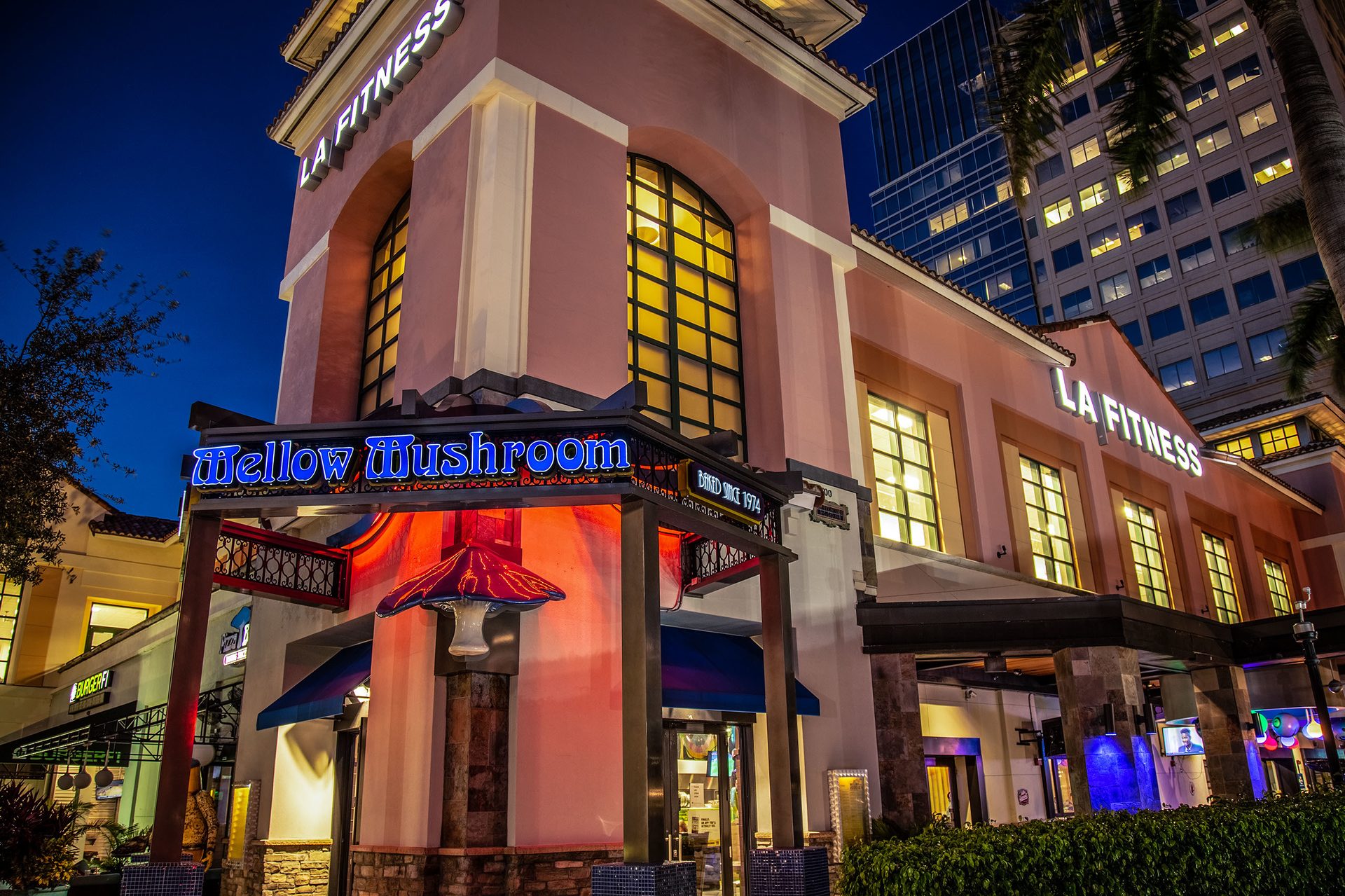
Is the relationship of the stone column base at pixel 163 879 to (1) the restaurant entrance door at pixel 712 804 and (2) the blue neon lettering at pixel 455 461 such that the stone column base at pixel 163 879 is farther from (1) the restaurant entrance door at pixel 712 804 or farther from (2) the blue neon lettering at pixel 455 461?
(1) the restaurant entrance door at pixel 712 804

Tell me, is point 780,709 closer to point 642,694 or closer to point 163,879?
point 642,694

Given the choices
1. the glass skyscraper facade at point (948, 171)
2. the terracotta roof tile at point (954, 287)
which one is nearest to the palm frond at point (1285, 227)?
the terracotta roof tile at point (954, 287)

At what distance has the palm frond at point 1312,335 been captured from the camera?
24.3 meters

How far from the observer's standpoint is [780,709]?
1103 cm

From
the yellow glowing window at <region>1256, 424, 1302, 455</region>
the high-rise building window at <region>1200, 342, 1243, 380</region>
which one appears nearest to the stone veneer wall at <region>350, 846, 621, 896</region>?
the yellow glowing window at <region>1256, 424, 1302, 455</region>

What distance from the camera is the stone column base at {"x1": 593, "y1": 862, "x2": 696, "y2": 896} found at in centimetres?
845

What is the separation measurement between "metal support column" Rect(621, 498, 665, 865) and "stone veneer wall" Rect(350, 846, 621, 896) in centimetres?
243

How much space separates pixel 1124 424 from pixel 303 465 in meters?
24.1

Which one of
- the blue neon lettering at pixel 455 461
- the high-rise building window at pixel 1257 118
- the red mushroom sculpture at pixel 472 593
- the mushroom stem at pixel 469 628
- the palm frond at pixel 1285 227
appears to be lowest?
the mushroom stem at pixel 469 628

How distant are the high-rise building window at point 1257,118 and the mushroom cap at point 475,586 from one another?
62696 mm

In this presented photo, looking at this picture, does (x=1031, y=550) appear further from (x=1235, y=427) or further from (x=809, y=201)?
(x=1235, y=427)

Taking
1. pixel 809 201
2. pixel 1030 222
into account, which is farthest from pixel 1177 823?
pixel 1030 222

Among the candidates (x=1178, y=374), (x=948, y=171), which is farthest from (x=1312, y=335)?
(x=948, y=171)

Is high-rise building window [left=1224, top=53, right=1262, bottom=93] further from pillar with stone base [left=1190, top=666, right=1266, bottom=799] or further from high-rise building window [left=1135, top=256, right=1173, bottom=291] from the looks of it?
pillar with stone base [left=1190, top=666, right=1266, bottom=799]
